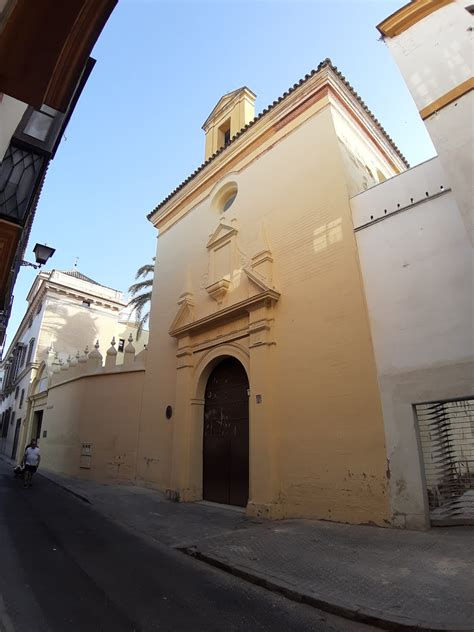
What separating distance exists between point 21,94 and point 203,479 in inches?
357

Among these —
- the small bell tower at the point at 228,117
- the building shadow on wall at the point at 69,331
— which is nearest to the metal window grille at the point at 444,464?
the small bell tower at the point at 228,117

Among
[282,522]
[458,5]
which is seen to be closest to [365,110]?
[458,5]

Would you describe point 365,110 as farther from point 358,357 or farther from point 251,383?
point 251,383

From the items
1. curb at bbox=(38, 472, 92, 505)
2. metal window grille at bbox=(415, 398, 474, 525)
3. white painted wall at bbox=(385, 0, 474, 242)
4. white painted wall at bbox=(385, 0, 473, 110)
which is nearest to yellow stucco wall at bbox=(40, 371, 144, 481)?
curb at bbox=(38, 472, 92, 505)

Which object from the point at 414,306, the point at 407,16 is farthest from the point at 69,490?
the point at 407,16

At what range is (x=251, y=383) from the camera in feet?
28.0

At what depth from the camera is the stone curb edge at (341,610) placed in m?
3.02

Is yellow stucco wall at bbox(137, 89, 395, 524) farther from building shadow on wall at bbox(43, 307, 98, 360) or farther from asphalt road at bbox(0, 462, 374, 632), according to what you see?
building shadow on wall at bbox(43, 307, 98, 360)

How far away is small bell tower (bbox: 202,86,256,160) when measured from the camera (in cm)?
1397

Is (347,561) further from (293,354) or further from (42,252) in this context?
(42,252)

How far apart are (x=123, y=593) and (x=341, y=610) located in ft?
7.15

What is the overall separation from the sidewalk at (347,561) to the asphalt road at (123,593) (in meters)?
0.22

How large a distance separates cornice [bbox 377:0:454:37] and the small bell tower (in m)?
7.92

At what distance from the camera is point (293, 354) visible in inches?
316
